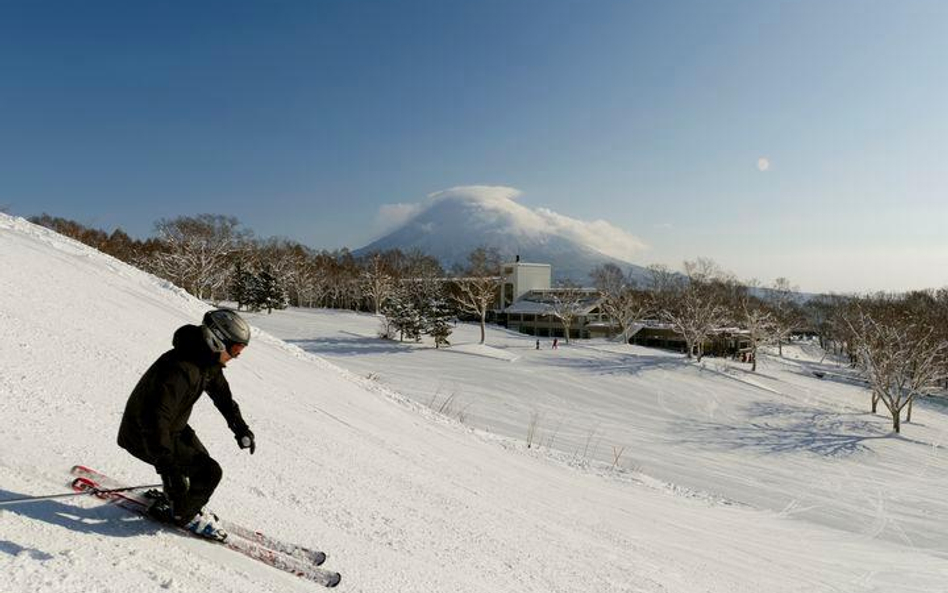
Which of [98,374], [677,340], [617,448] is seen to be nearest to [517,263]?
[677,340]

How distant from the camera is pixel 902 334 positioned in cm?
3447

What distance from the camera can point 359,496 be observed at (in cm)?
510

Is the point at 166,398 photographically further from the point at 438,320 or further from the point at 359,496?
the point at 438,320

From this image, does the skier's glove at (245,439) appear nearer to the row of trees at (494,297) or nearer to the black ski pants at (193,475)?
the black ski pants at (193,475)

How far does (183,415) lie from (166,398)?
0.23m

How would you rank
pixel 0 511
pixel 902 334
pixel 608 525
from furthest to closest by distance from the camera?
pixel 902 334 < pixel 608 525 < pixel 0 511

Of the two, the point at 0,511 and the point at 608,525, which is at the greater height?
the point at 0,511

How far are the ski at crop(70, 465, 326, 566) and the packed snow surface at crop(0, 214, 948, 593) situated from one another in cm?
14

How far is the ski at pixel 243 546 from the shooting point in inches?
130

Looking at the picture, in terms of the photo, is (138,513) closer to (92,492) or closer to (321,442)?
(92,492)

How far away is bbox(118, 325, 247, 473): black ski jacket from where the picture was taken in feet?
9.41

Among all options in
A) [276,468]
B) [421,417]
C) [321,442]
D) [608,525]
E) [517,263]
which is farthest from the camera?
[517,263]

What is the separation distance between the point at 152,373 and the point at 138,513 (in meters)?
1.19

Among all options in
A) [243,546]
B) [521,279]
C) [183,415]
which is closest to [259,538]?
[243,546]
